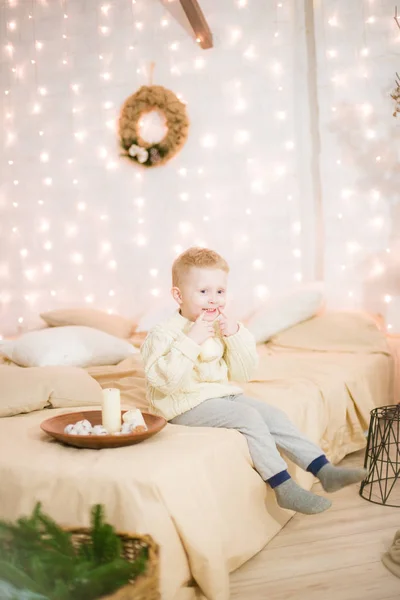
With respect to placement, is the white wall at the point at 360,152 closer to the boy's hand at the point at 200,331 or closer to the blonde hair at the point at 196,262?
the blonde hair at the point at 196,262

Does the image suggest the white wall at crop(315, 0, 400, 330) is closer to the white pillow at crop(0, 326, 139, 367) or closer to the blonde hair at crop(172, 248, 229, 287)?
the white pillow at crop(0, 326, 139, 367)

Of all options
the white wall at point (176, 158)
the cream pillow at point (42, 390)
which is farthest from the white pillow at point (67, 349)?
the white wall at point (176, 158)

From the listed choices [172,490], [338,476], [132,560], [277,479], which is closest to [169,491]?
[172,490]

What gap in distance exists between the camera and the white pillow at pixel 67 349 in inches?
110

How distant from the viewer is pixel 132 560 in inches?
46.8

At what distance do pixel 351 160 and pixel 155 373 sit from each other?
2.08 m

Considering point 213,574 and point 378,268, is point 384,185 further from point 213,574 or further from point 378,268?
point 213,574

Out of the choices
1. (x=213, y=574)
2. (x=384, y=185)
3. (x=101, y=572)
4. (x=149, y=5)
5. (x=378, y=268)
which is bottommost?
(x=213, y=574)

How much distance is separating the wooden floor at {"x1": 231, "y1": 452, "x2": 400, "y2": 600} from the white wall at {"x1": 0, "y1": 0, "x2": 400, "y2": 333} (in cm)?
165

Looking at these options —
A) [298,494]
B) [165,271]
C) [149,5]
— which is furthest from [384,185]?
[298,494]

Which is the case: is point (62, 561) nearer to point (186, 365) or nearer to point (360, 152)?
point (186, 365)

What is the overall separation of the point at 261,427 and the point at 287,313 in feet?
4.95

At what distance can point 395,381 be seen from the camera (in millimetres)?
3238

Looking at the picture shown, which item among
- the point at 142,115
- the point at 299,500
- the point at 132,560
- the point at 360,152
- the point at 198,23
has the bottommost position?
the point at 299,500
